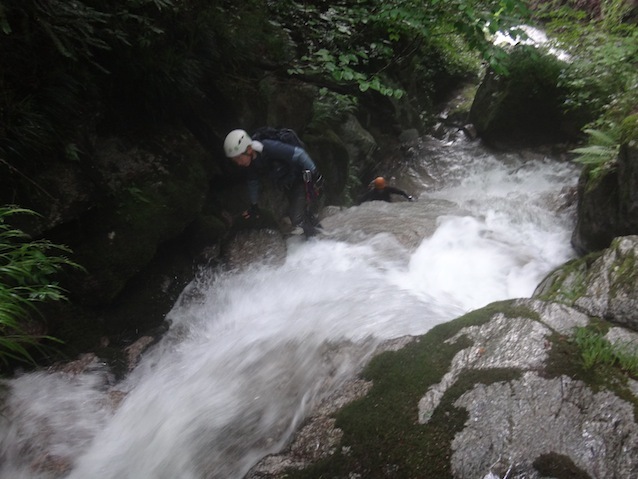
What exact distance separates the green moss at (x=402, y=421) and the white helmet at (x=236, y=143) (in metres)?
3.37

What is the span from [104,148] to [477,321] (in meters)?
4.10

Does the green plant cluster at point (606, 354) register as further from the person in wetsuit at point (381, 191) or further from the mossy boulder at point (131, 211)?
the person in wetsuit at point (381, 191)

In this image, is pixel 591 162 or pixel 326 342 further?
pixel 591 162

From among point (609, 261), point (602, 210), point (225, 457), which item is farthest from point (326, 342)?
point (602, 210)

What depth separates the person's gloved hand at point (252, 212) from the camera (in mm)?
5797

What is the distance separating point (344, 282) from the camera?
525cm

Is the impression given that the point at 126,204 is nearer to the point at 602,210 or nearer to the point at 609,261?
the point at 609,261

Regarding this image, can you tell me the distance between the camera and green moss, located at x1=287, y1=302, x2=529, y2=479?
7.36 feet

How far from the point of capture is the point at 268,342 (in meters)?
4.21

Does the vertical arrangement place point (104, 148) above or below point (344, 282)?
above

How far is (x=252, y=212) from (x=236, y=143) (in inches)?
43.4

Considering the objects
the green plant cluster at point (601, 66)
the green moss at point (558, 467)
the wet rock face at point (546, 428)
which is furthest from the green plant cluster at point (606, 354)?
the green plant cluster at point (601, 66)

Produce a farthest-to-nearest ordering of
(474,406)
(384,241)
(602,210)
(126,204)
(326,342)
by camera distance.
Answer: (384,241) → (602,210) → (126,204) → (326,342) → (474,406)

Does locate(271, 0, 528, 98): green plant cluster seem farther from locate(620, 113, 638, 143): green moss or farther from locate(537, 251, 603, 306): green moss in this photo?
locate(537, 251, 603, 306): green moss
